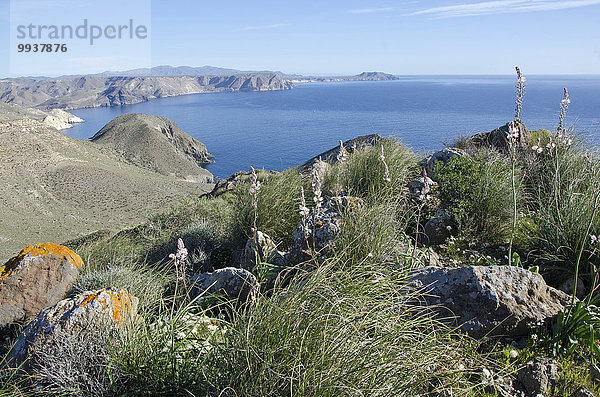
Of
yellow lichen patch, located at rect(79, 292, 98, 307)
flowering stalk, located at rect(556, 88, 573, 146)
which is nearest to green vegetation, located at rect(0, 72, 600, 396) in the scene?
flowering stalk, located at rect(556, 88, 573, 146)

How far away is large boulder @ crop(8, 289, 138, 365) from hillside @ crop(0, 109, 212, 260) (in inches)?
1581

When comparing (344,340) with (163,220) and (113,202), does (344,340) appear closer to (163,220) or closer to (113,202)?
(163,220)

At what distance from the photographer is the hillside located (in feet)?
162

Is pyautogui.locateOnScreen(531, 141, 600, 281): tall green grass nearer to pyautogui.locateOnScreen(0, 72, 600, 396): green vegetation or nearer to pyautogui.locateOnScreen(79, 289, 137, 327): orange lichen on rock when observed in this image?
pyautogui.locateOnScreen(0, 72, 600, 396): green vegetation

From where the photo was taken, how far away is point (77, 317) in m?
3.44

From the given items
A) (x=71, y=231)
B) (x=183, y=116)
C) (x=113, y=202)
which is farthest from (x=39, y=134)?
(x=183, y=116)

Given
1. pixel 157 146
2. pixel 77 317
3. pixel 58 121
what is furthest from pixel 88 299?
pixel 58 121

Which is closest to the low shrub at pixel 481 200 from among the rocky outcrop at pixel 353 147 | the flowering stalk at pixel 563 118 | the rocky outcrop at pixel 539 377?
the flowering stalk at pixel 563 118

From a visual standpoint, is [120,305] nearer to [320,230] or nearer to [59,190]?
[320,230]

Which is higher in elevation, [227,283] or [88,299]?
[88,299]

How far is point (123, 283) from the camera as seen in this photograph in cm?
520

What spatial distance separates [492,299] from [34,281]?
20.6 feet

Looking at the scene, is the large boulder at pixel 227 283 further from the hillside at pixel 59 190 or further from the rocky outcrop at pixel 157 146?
the rocky outcrop at pixel 157 146

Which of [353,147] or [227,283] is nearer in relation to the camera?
[227,283]
